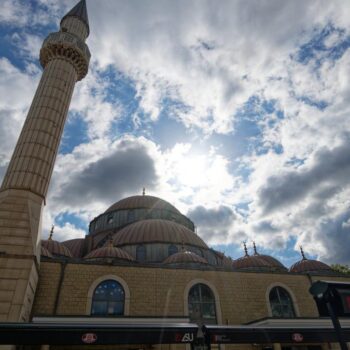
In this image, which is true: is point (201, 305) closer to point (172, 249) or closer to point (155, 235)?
point (172, 249)

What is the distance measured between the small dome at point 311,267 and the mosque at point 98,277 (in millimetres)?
292

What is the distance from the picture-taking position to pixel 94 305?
1372 cm

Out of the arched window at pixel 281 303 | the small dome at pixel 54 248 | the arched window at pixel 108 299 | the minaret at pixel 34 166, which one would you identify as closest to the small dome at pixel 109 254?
the arched window at pixel 108 299

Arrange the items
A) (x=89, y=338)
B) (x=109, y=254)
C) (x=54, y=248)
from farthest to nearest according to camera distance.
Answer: (x=54, y=248)
(x=109, y=254)
(x=89, y=338)

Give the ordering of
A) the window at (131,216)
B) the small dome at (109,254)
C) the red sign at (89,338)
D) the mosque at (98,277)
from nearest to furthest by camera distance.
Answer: the red sign at (89,338) → the mosque at (98,277) → the small dome at (109,254) → the window at (131,216)

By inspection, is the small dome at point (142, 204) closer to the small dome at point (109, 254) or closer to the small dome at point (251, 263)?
the small dome at point (251, 263)

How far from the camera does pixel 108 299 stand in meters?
14.1

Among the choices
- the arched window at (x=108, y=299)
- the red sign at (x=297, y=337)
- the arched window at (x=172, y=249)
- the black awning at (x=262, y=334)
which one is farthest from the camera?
the arched window at (x=172, y=249)

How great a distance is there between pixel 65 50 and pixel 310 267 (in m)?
22.9

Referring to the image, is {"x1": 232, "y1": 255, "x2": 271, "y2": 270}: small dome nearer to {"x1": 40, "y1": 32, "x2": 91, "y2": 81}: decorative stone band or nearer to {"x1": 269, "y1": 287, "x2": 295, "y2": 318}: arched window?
{"x1": 269, "y1": 287, "x2": 295, "y2": 318}: arched window

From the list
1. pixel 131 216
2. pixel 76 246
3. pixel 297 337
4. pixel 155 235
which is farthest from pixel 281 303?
pixel 76 246

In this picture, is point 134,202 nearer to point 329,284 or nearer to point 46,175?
point 46,175

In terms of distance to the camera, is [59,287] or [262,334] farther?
[59,287]

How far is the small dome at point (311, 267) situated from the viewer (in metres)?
21.3
